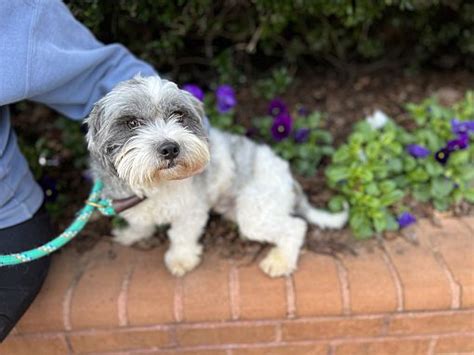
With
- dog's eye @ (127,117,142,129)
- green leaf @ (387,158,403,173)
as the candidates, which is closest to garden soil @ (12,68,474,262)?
green leaf @ (387,158,403,173)

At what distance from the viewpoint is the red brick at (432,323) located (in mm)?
2121

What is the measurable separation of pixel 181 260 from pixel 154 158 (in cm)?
75

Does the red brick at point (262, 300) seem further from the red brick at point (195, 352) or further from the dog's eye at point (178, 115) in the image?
the dog's eye at point (178, 115)

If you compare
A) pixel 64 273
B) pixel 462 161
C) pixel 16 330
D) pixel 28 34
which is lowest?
pixel 16 330

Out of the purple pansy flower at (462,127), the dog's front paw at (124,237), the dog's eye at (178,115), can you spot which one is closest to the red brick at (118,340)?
the dog's front paw at (124,237)

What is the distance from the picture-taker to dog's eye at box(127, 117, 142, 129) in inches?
66.6

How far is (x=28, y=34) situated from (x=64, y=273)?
1149 millimetres

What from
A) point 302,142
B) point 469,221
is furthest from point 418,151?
point 302,142

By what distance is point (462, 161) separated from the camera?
7.97 ft

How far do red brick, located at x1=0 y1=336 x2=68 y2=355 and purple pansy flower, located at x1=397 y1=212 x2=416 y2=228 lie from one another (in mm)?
1775

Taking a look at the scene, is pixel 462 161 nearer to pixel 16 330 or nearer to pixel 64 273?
pixel 64 273

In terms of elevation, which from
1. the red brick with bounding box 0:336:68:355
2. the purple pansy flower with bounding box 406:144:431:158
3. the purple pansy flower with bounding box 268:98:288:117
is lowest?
the red brick with bounding box 0:336:68:355

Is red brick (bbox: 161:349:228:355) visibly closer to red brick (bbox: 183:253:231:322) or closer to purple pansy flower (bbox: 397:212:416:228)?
red brick (bbox: 183:253:231:322)

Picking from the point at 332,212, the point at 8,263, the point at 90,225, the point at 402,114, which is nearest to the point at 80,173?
the point at 90,225
